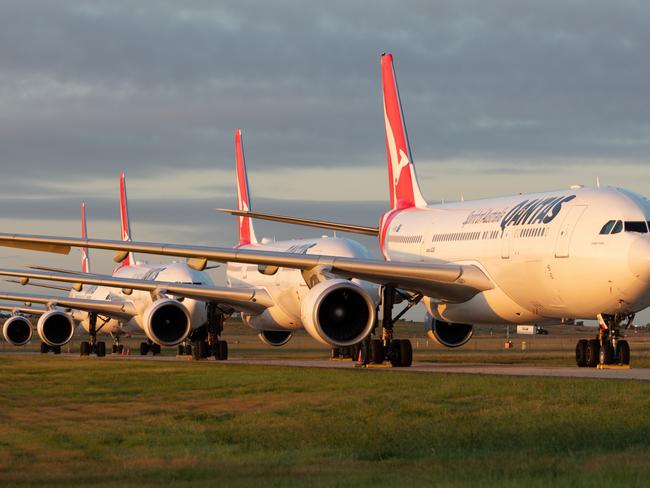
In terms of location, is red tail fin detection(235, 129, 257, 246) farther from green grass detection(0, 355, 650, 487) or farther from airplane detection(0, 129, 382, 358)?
green grass detection(0, 355, 650, 487)

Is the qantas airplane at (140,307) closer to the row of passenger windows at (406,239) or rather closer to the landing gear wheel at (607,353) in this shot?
the row of passenger windows at (406,239)

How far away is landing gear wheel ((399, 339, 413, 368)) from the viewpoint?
28.7 m

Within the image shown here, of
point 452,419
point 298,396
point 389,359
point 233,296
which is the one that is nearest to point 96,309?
point 233,296

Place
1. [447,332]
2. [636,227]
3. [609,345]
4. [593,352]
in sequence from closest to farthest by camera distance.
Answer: [636,227] → [609,345] → [593,352] → [447,332]

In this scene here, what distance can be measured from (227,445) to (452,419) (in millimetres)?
3201

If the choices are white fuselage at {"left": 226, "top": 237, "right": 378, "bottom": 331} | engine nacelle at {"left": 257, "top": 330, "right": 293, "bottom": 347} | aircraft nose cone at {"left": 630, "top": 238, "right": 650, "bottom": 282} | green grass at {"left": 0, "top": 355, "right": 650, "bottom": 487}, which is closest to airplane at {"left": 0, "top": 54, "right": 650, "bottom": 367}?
aircraft nose cone at {"left": 630, "top": 238, "right": 650, "bottom": 282}

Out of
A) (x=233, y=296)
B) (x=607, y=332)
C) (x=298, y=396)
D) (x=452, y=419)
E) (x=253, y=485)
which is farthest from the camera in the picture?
(x=233, y=296)

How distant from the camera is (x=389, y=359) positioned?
95.5 feet

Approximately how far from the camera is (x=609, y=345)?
2548cm

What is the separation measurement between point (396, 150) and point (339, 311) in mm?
12042

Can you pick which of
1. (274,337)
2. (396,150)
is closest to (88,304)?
(274,337)

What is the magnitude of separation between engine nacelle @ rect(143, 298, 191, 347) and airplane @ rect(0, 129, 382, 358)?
2.19 meters

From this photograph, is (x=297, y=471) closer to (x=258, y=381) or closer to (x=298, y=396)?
(x=298, y=396)

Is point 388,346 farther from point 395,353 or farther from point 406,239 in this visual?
point 406,239
